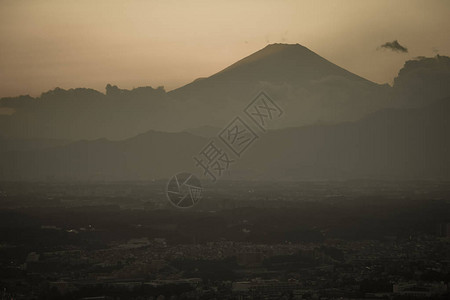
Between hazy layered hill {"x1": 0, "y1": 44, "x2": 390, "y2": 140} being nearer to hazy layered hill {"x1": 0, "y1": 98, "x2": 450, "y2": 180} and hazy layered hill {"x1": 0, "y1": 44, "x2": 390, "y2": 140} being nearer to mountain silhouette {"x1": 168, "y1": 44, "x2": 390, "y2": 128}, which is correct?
mountain silhouette {"x1": 168, "y1": 44, "x2": 390, "y2": 128}

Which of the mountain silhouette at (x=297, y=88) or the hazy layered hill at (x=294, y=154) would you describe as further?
the mountain silhouette at (x=297, y=88)

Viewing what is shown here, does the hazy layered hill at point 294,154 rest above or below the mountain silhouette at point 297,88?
below

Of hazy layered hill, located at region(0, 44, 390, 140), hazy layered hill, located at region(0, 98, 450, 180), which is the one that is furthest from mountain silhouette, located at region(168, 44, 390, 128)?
hazy layered hill, located at region(0, 98, 450, 180)

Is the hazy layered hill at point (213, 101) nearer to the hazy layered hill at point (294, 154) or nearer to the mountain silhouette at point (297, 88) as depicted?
the mountain silhouette at point (297, 88)

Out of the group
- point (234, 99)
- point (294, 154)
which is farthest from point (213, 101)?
point (294, 154)

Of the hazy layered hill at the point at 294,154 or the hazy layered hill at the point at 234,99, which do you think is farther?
the hazy layered hill at the point at 234,99

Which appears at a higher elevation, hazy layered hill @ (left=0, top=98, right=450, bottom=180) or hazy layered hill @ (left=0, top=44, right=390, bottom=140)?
hazy layered hill @ (left=0, top=44, right=390, bottom=140)

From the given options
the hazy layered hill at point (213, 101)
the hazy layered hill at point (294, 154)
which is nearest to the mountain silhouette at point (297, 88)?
the hazy layered hill at point (213, 101)

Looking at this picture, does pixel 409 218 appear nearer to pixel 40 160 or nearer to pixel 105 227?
pixel 105 227

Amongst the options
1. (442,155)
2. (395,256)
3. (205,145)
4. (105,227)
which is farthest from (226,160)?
(395,256)
